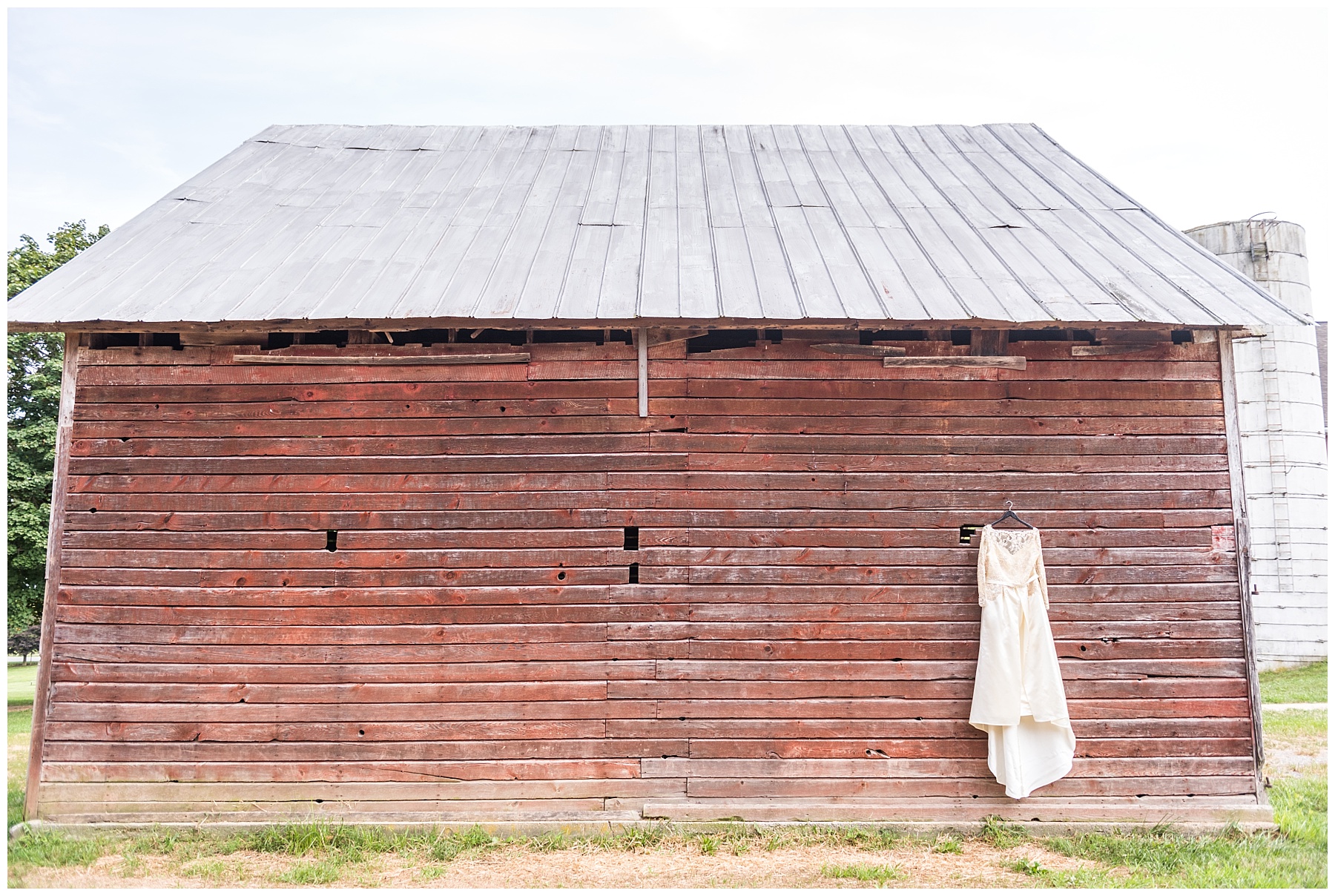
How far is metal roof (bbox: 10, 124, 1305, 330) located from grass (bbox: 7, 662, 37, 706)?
6.03 m

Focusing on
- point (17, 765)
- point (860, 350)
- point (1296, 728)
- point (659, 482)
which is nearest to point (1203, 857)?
point (860, 350)

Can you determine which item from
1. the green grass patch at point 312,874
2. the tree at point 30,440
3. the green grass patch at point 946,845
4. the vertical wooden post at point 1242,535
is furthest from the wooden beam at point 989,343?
the tree at point 30,440

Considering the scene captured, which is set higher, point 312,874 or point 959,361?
point 959,361

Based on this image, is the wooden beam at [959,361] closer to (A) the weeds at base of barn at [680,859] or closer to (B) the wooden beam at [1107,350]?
(B) the wooden beam at [1107,350]

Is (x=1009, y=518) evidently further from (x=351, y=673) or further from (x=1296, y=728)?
(x=1296, y=728)

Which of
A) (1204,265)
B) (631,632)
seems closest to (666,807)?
(631,632)

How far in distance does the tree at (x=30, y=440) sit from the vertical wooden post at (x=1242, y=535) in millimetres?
14661

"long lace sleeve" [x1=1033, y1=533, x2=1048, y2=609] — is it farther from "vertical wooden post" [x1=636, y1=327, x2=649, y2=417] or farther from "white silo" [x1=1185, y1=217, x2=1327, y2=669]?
"white silo" [x1=1185, y1=217, x2=1327, y2=669]

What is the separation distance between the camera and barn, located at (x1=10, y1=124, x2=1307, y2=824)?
18.2ft

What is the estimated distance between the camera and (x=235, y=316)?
215 inches

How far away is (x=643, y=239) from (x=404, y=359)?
2.29 metres

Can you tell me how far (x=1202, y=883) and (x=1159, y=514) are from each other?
8.05 feet

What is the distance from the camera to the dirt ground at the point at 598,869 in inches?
191

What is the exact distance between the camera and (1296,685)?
36.5ft
